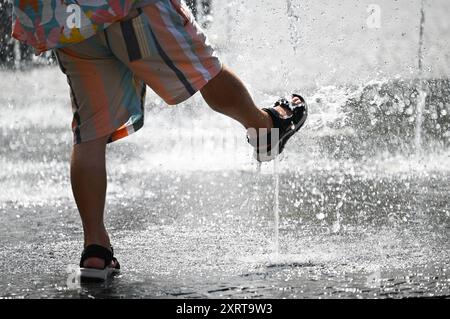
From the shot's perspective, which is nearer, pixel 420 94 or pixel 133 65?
pixel 133 65

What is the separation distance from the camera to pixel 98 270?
2877mm

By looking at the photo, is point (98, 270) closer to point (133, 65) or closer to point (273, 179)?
point (133, 65)

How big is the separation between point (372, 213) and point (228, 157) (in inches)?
88.7

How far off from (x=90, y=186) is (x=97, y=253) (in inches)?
7.7

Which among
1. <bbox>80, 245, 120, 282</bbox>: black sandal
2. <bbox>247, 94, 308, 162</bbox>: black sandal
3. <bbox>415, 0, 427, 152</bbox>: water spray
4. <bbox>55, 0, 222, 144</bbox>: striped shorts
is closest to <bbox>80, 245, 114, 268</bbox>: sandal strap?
<bbox>80, 245, 120, 282</bbox>: black sandal

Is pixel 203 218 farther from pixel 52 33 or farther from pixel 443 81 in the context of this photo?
pixel 443 81

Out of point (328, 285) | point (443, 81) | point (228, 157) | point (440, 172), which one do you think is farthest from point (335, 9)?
point (328, 285)

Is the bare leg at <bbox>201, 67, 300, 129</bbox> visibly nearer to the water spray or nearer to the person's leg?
the person's leg

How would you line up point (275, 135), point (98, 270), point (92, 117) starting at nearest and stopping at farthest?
1. point (98, 270)
2. point (92, 117)
3. point (275, 135)

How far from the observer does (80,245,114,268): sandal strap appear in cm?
291

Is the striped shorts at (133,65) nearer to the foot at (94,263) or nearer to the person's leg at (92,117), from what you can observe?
the person's leg at (92,117)

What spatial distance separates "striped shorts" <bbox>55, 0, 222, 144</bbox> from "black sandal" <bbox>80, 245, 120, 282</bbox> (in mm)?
322

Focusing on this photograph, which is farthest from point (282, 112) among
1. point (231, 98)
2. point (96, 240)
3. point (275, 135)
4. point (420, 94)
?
point (420, 94)

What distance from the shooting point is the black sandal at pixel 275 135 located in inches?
136
